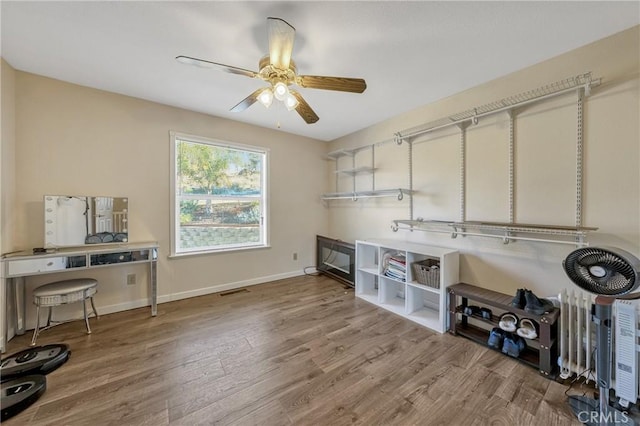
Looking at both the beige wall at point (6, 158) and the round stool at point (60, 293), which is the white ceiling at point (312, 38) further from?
the round stool at point (60, 293)

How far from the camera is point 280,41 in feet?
5.23

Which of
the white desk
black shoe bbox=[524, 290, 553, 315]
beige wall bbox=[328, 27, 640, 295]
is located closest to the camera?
beige wall bbox=[328, 27, 640, 295]

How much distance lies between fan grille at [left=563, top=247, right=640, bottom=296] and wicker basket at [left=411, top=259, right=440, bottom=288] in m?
1.10

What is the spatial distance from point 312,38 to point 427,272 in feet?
7.72

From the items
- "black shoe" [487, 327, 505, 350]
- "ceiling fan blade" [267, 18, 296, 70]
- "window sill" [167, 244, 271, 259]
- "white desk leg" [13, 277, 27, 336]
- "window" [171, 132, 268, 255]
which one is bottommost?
"black shoe" [487, 327, 505, 350]

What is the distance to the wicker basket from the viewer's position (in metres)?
2.45

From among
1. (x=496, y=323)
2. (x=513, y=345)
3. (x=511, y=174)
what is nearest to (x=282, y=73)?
(x=511, y=174)

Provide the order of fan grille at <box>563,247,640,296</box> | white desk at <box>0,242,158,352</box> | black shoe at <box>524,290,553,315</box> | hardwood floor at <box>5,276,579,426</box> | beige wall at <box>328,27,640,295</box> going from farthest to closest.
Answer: white desk at <box>0,242,158,352</box> < black shoe at <box>524,290,553,315</box> < beige wall at <box>328,27,640,295</box> < hardwood floor at <box>5,276,579,426</box> < fan grille at <box>563,247,640,296</box>

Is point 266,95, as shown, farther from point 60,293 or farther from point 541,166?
point 60,293

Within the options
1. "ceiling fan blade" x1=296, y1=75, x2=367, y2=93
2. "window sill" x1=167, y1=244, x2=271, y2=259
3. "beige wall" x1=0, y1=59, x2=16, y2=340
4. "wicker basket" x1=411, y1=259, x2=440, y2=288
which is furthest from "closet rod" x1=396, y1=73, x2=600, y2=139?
"beige wall" x1=0, y1=59, x2=16, y2=340

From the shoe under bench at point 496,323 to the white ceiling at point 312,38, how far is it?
2015mm

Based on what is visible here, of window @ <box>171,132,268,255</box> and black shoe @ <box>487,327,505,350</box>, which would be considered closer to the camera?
black shoe @ <box>487,327,505,350</box>

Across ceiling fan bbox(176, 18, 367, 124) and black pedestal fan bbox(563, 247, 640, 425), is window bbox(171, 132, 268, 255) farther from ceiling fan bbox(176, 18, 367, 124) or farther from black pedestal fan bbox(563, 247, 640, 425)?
black pedestal fan bbox(563, 247, 640, 425)

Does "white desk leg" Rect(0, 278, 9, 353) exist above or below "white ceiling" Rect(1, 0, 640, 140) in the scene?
below
